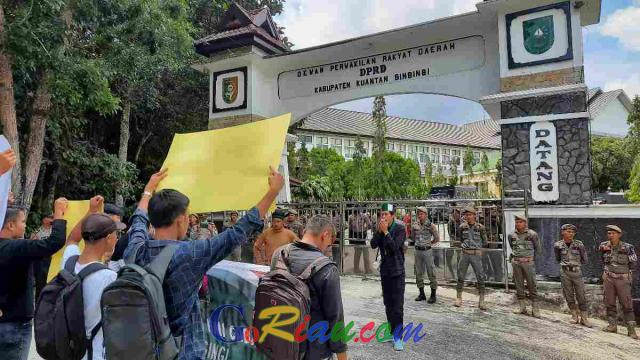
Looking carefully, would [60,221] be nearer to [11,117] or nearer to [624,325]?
[11,117]

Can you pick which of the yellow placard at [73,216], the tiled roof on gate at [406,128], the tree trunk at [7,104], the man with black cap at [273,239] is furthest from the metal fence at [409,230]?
the tiled roof on gate at [406,128]

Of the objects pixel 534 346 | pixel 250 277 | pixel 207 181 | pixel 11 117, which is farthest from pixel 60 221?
pixel 11 117

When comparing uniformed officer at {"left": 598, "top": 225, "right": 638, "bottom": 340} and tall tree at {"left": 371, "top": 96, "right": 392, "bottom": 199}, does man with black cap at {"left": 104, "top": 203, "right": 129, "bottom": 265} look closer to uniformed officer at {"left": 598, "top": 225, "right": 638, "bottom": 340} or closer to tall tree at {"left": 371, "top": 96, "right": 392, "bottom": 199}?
uniformed officer at {"left": 598, "top": 225, "right": 638, "bottom": 340}

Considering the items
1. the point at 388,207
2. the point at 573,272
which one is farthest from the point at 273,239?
the point at 573,272

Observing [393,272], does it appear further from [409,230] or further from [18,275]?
[409,230]

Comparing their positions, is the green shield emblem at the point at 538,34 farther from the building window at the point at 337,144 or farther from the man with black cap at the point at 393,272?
the building window at the point at 337,144

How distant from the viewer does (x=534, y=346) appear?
16.8 feet

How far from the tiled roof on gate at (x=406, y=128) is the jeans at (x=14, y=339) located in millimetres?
38752

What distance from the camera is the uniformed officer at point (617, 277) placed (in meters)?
6.02

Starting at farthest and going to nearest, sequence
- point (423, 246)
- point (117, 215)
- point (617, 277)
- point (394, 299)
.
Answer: point (423, 246) → point (617, 277) → point (394, 299) → point (117, 215)

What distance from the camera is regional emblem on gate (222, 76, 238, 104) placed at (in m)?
11.4

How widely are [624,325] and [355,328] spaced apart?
13.7 feet

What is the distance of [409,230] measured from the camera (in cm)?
955

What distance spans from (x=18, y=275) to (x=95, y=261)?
3.05 ft
